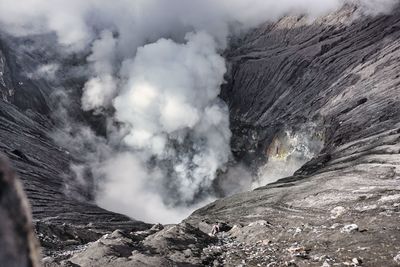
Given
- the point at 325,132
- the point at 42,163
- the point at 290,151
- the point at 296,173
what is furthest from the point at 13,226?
the point at 290,151

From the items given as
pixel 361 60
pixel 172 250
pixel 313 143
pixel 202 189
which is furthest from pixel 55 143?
pixel 172 250

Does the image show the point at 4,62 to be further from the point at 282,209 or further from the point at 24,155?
the point at 282,209

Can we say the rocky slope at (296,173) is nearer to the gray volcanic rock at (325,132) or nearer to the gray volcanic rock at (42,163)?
the gray volcanic rock at (325,132)

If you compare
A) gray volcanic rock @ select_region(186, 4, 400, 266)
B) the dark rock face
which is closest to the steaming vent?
gray volcanic rock @ select_region(186, 4, 400, 266)

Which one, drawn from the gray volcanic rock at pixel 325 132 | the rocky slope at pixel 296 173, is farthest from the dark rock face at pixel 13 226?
the gray volcanic rock at pixel 325 132

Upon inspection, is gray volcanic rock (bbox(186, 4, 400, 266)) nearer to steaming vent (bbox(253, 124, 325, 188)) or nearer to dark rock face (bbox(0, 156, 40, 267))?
steaming vent (bbox(253, 124, 325, 188))
